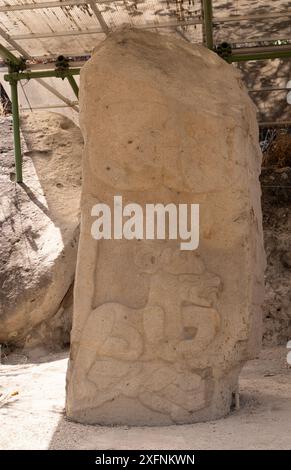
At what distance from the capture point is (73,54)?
573 cm

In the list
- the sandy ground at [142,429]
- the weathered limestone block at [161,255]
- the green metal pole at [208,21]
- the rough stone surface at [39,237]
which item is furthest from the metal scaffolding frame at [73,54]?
the sandy ground at [142,429]

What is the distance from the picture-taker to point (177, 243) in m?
3.49

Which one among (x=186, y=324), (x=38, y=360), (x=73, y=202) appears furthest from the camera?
(x=73, y=202)

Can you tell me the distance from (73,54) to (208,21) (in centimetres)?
139

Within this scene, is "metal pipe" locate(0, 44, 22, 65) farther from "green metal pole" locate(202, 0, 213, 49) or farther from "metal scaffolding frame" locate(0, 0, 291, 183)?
"green metal pole" locate(202, 0, 213, 49)

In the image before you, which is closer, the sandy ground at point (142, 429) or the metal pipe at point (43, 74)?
the sandy ground at point (142, 429)

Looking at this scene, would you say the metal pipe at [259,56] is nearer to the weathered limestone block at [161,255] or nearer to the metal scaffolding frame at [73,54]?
the metal scaffolding frame at [73,54]

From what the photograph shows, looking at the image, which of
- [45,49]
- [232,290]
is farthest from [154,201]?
[45,49]

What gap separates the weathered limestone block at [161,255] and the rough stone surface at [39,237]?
2.20m

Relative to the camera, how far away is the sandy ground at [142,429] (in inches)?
117

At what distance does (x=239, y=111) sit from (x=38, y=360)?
9.59 ft

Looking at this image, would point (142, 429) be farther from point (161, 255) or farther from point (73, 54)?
point (73, 54)

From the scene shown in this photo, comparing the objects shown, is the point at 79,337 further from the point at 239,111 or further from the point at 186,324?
the point at 239,111
